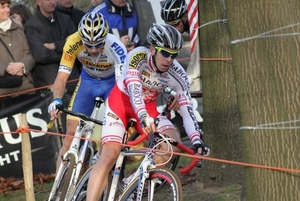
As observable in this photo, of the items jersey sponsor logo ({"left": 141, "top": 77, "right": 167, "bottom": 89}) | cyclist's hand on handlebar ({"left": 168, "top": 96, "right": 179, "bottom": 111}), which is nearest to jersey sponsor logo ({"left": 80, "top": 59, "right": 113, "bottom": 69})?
cyclist's hand on handlebar ({"left": 168, "top": 96, "right": 179, "bottom": 111})

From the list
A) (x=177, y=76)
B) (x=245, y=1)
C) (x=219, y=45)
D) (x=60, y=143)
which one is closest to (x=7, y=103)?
(x=60, y=143)

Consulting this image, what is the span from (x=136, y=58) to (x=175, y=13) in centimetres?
235

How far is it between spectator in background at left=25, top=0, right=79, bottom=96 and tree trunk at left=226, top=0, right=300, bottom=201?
5.79 m

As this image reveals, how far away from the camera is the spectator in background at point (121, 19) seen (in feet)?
38.3

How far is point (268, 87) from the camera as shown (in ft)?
18.5

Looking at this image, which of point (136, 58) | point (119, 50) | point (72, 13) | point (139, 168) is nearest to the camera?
point (139, 168)

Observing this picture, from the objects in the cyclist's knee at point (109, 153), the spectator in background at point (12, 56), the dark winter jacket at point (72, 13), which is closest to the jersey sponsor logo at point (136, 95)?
the cyclist's knee at point (109, 153)

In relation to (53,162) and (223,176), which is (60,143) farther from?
→ (223,176)

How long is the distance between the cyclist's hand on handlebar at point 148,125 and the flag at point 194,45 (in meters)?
2.87

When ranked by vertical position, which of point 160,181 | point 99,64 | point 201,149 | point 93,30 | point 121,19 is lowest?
point 160,181

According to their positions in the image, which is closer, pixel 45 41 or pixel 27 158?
pixel 27 158

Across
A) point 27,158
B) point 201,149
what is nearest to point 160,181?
point 201,149

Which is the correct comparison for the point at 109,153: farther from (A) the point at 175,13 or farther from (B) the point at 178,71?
(A) the point at 175,13

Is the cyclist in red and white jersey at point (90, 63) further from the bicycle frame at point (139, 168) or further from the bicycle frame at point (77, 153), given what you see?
the bicycle frame at point (139, 168)
